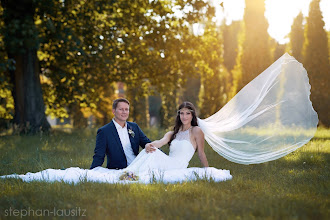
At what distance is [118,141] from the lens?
7203 mm

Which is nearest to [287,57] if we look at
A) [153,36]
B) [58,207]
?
[58,207]

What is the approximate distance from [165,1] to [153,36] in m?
1.64

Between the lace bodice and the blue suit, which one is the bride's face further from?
the blue suit

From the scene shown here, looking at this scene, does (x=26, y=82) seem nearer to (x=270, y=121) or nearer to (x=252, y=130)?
(x=252, y=130)

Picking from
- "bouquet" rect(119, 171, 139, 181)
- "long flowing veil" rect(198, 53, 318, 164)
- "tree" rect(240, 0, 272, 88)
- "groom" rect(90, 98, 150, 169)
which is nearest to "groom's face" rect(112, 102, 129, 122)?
"groom" rect(90, 98, 150, 169)

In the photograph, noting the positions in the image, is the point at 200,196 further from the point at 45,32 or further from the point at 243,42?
the point at 243,42

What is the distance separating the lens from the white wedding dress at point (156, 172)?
243 inches

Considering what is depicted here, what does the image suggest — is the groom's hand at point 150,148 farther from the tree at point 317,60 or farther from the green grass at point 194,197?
the tree at point 317,60

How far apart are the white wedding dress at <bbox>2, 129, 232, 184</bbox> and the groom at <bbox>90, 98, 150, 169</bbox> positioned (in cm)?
35

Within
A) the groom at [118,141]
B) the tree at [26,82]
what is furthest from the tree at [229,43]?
the groom at [118,141]

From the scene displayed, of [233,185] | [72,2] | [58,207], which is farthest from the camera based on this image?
[72,2]

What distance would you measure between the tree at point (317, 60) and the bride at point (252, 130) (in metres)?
14.2

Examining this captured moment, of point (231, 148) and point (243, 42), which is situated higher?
Result: point (243, 42)

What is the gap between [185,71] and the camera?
17.8 metres
